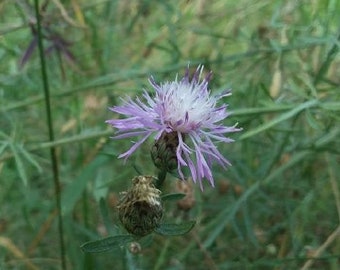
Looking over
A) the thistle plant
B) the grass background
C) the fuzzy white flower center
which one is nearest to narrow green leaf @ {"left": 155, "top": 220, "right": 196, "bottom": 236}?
the thistle plant

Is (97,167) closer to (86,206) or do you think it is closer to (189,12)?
(86,206)

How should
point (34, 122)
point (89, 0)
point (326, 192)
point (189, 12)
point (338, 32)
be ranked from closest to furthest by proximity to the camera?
point (338, 32) < point (326, 192) < point (189, 12) < point (34, 122) < point (89, 0)


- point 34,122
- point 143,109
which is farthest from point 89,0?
point 143,109

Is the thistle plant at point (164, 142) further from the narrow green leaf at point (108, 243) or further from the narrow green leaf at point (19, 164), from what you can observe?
the narrow green leaf at point (19, 164)

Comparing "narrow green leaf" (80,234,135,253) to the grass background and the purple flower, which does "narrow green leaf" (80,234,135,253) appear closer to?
the purple flower

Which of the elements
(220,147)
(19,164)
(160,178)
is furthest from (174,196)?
(220,147)

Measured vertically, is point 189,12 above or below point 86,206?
above
